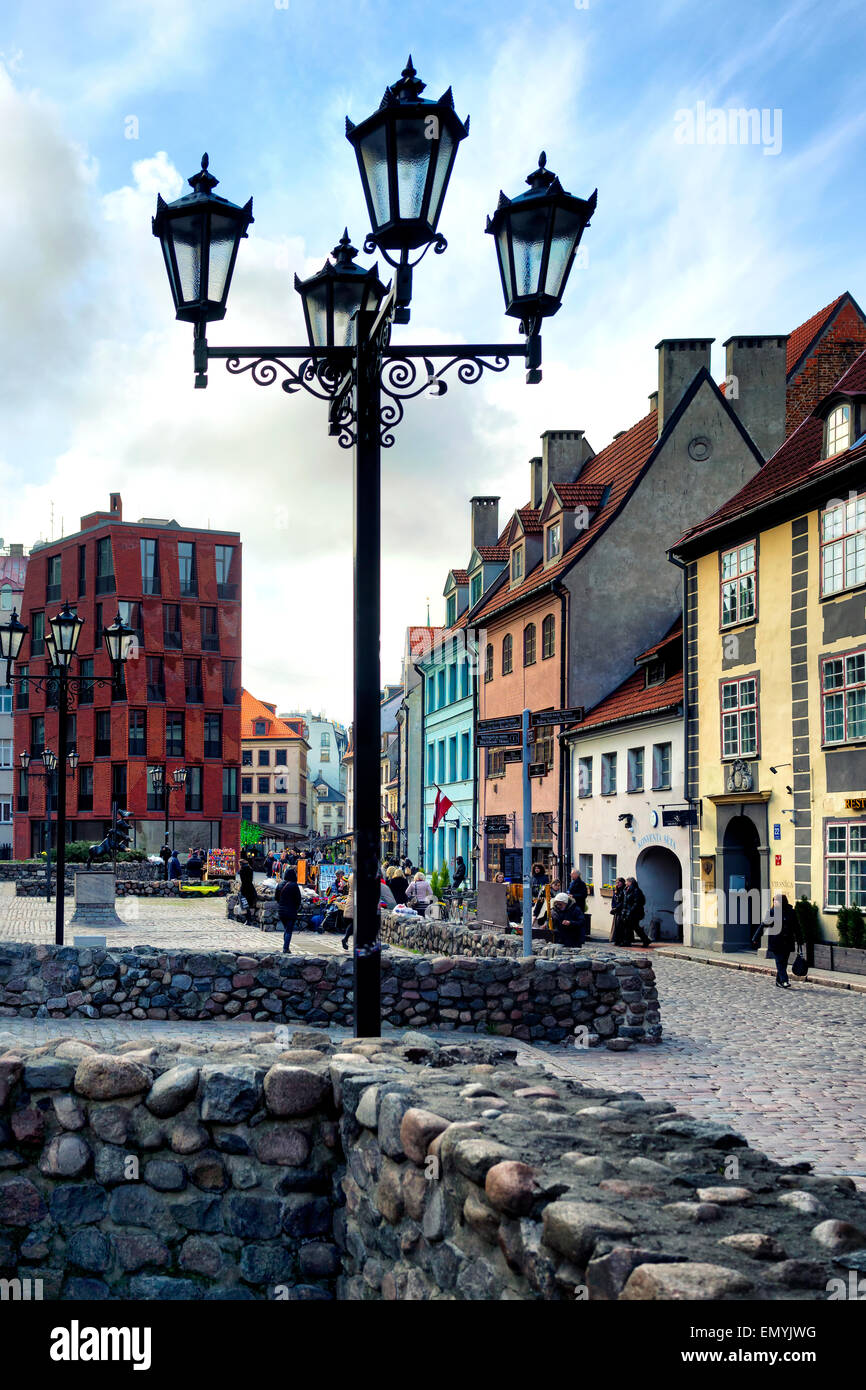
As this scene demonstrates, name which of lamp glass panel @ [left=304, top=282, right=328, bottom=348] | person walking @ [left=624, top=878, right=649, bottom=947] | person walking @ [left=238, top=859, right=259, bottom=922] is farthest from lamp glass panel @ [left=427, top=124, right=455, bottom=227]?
person walking @ [left=238, top=859, right=259, bottom=922]

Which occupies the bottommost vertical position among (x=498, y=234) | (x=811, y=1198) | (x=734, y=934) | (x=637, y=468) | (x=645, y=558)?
(x=734, y=934)

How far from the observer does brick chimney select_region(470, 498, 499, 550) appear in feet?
184

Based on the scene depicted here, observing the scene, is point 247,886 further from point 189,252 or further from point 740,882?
point 189,252

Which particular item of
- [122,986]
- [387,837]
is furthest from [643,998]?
[387,837]

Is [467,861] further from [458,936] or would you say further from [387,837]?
[458,936]

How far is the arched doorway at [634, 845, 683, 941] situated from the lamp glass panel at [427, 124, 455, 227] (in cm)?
2853

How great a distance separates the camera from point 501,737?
52.5 feet

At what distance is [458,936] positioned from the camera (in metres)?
21.6

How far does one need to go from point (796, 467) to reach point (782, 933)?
36.0 ft

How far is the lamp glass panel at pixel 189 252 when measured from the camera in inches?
263

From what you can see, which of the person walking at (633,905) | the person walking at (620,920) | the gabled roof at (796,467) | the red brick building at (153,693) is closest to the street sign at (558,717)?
the gabled roof at (796,467)

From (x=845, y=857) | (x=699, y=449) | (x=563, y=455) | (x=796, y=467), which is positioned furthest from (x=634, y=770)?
(x=563, y=455)
